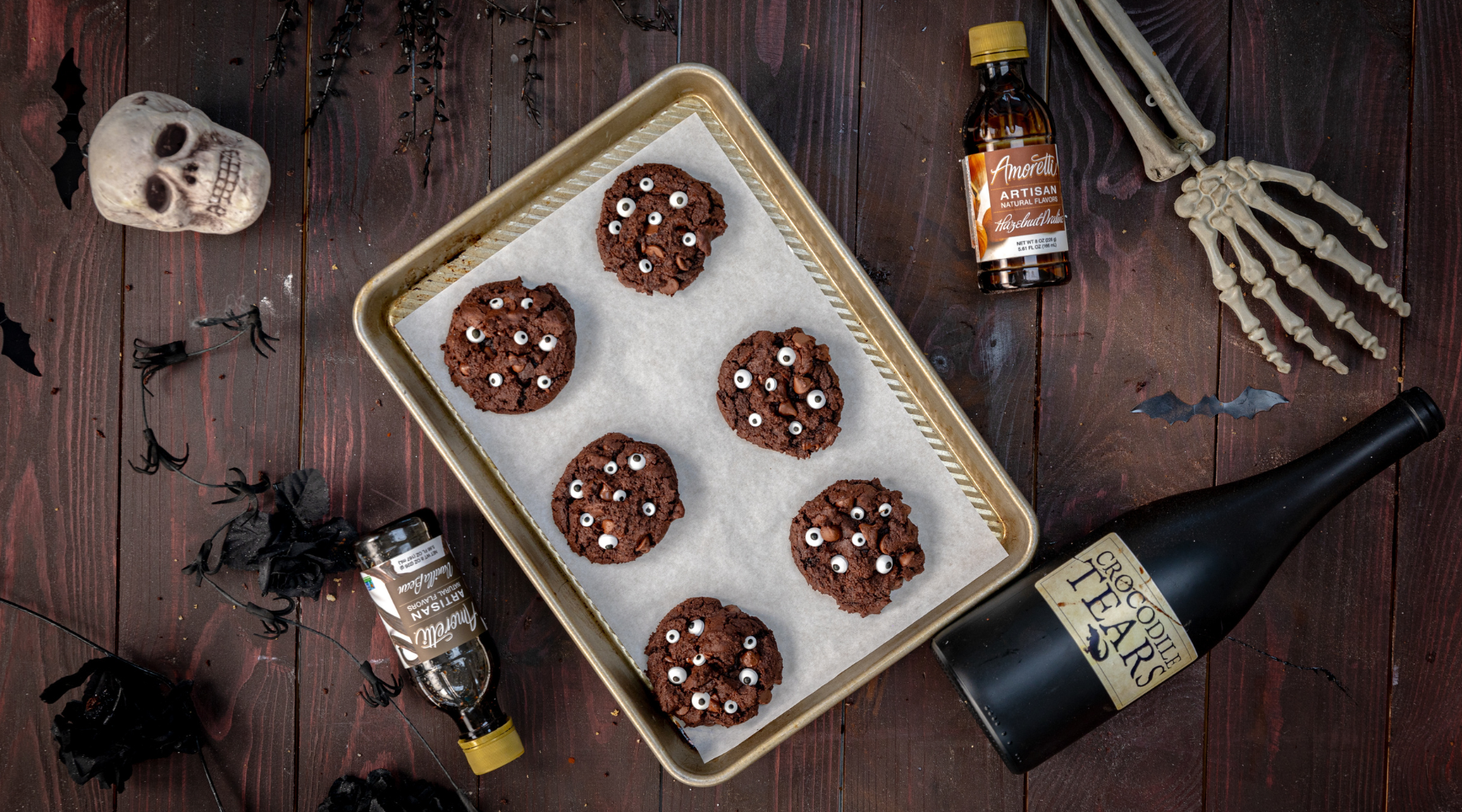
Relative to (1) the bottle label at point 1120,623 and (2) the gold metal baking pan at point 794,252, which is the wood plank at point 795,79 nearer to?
(2) the gold metal baking pan at point 794,252

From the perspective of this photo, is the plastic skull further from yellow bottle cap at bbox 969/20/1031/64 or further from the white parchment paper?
yellow bottle cap at bbox 969/20/1031/64

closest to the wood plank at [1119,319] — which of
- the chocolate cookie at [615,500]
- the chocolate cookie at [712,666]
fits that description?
the chocolate cookie at [712,666]

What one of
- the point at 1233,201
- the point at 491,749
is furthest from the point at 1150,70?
the point at 491,749

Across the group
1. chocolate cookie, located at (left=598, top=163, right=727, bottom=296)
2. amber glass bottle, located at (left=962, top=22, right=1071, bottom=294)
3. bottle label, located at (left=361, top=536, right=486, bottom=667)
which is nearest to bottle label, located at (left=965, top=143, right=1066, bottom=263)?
Result: amber glass bottle, located at (left=962, top=22, right=1071, bottom=294)

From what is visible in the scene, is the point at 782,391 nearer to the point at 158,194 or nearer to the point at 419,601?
the point at 419,601

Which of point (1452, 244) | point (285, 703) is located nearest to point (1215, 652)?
point (1452, 244)

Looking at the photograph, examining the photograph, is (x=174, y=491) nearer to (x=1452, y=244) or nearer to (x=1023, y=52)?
(x=1023, y=52)
